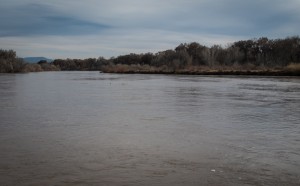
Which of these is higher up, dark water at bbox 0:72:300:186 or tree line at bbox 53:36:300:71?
tree line at bbox 53:36:300:71

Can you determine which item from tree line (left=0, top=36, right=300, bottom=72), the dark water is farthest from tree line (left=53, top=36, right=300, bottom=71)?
the dark water

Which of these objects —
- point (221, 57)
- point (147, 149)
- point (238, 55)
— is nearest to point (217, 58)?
point (221, 57)

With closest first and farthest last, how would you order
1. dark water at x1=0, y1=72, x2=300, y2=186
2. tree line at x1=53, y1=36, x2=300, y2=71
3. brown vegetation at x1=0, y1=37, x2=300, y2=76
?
dark water at x1=0, y1=72, x2=300, y2=186 → brown vegetation at x1=0, y1=37, x2=300, y2=76 → tree line at x1=53, y1=36, x2=300, y2=71

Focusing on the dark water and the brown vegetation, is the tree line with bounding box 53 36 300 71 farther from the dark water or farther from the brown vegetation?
the dark water

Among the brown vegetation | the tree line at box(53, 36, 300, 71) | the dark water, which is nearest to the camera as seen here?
the dark water

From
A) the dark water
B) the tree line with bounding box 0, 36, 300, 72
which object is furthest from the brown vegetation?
the dark water

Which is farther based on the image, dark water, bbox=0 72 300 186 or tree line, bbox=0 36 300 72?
tree line, bbox=0 36 300 72

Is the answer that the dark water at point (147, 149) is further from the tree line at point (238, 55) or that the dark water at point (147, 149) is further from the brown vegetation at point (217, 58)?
the tree line at point (238, 55)

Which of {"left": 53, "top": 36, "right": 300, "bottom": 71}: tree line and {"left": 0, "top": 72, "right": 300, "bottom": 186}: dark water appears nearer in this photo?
{"left": 0, "top": 72, "right": 300, "bottom": 186}: dark water

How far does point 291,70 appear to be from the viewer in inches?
1970

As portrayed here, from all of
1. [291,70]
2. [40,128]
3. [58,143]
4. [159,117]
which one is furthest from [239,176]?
[291,70]

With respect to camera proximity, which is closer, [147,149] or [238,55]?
[147,149]

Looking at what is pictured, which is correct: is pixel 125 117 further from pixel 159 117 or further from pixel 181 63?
pixel 181 63

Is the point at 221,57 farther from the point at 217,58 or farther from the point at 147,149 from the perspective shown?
the point at 147,149
